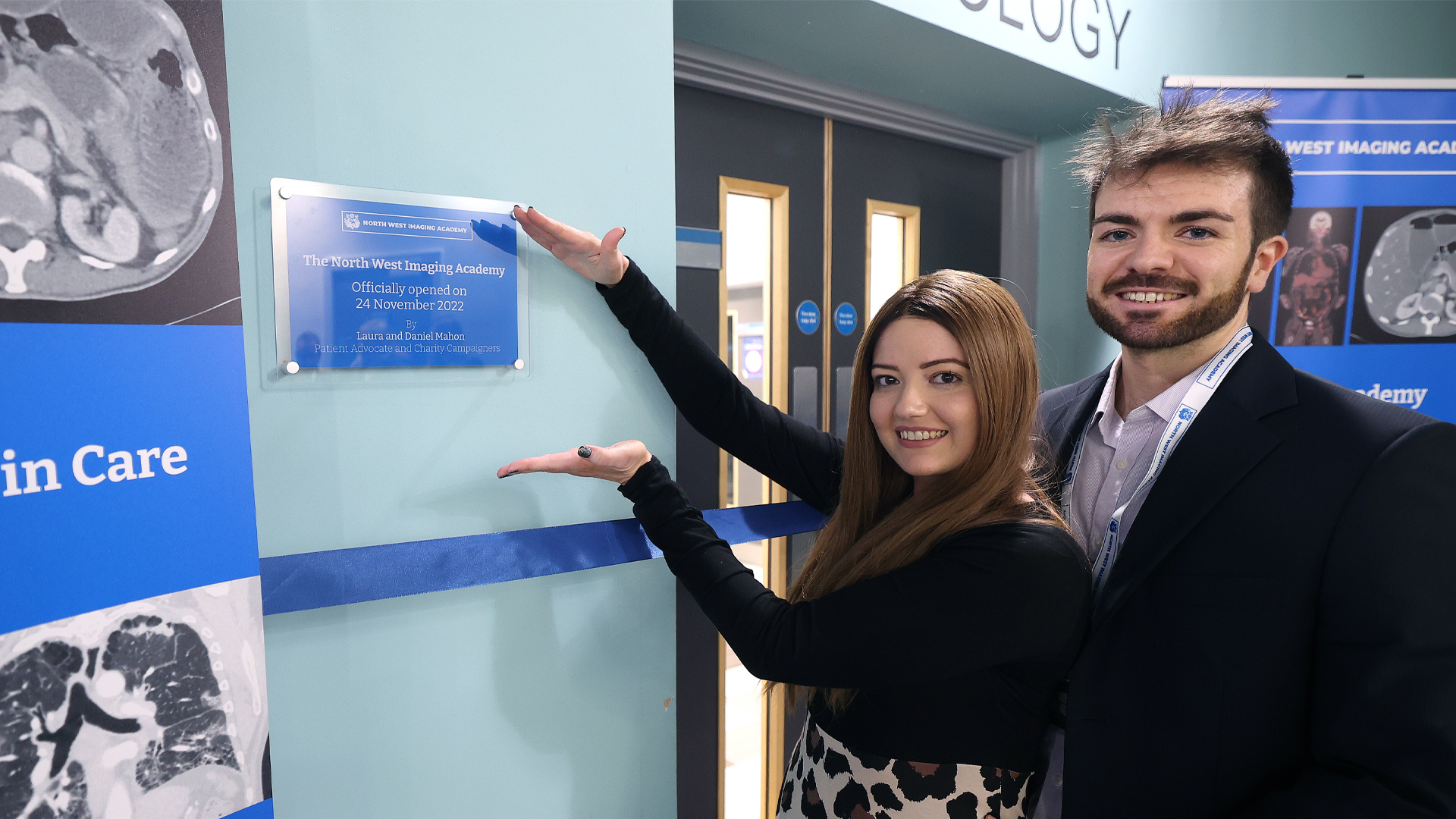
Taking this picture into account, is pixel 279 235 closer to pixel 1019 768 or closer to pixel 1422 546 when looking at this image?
pixel 1019 768

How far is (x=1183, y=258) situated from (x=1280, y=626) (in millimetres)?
564

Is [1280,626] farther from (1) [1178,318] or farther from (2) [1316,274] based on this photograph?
(2) [1316,274]

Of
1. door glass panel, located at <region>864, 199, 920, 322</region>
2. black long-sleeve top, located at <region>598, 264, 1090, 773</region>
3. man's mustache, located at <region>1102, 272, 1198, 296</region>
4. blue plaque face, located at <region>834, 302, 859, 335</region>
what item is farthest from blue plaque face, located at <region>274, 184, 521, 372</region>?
door glass panel, located at <region>864, 199, 920, 322</region>

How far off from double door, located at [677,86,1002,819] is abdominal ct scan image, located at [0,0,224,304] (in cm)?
119

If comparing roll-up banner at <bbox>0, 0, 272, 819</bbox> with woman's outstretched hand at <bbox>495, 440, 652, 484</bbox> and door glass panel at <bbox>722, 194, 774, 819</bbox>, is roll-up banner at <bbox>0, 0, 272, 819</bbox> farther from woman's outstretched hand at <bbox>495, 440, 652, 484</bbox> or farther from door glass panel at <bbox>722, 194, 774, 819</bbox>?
door glass panel at <bbox>722, 194, 774, 819</bbox>

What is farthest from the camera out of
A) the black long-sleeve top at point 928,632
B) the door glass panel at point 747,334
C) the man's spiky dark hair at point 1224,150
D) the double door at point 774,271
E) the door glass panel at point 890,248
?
the door glass panel at point 890,248

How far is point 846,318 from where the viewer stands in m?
2.26

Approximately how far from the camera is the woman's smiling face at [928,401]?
46.1 inches

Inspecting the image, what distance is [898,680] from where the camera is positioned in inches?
40.7

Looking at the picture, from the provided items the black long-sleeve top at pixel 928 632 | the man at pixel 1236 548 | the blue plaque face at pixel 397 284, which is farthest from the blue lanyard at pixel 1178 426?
the blue plaque face at pixel 397 284

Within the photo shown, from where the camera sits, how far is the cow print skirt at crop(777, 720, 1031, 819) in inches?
43.6

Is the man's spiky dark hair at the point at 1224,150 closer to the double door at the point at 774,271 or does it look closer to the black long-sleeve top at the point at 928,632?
the black long-sleeve top at the point at 928,632

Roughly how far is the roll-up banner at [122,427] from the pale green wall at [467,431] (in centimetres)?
37

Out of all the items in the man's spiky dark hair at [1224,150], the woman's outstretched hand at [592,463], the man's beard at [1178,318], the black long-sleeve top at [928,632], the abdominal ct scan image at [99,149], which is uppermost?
the man's spiky dark hair at [1224,150]
